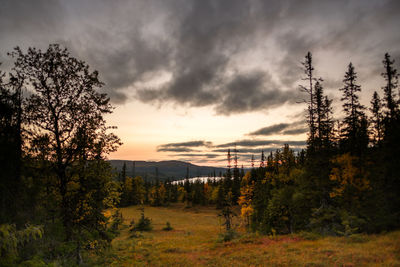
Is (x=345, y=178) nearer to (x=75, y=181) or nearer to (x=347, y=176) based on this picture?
(x=347, y=176)

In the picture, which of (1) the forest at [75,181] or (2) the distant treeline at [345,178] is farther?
(2) the distant treeline at [345,178]

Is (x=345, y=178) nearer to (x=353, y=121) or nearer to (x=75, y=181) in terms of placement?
(x=353, y=121)

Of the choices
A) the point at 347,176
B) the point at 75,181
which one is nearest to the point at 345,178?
the point at 347,176

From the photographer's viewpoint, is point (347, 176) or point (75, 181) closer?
point (75, 181)

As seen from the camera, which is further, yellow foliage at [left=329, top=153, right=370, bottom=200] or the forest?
yellow foliage at [left=329, top=153, right=370, bottom=200]

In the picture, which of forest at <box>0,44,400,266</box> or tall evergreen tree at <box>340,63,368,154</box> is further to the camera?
tall evergreen tree at <box>340,63,368,154</box>

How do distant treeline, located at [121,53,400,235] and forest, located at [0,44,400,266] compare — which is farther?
distant treeline, located at [121,53,400,235]

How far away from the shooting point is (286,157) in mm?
37719

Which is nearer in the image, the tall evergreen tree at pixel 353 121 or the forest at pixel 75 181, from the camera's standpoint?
the forest at pixel 75 181

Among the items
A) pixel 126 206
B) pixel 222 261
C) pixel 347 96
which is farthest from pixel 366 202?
pixel 126 206

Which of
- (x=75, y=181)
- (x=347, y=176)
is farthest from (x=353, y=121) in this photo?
(x=75, y=181)

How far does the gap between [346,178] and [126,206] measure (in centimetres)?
9152

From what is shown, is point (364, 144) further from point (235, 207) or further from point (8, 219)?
point (235, 207)

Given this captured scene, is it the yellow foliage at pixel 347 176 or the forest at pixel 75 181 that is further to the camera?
the yellow foliage at pixel 347 176
